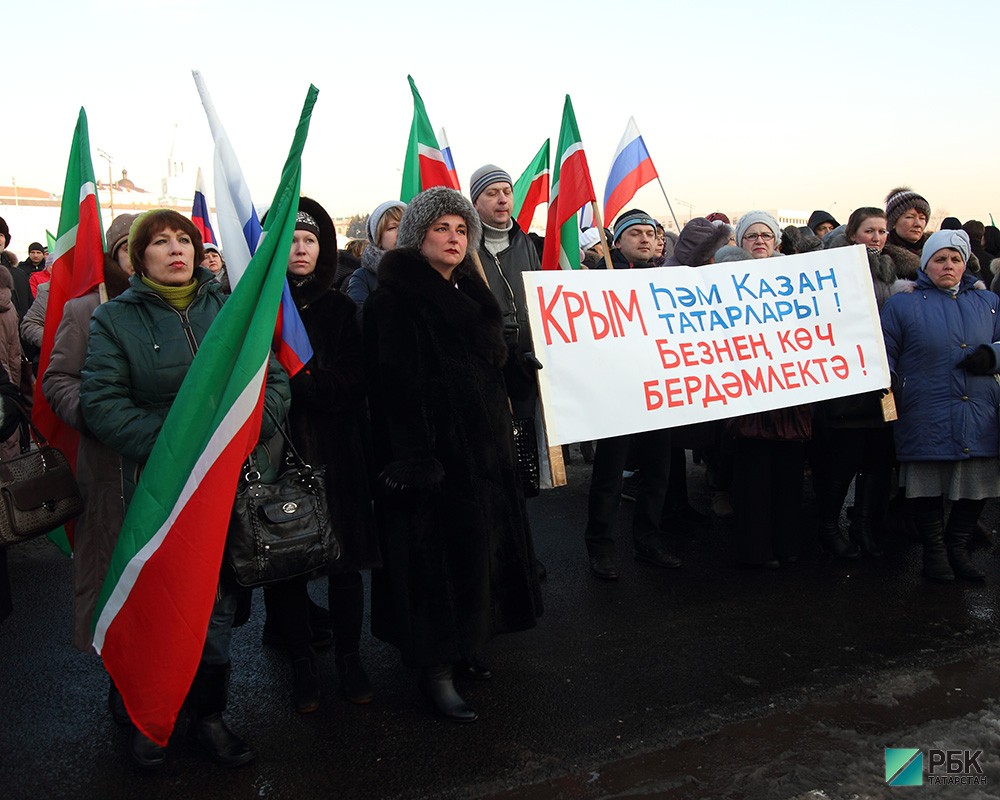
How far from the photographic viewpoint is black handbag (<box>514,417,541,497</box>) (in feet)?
13.6

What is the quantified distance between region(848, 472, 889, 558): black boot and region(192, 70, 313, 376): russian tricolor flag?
11.9 ft

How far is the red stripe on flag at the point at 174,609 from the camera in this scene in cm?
294

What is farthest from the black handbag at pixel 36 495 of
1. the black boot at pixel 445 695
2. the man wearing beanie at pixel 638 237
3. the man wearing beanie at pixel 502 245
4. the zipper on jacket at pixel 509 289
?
the man wearing beanie at pixel 638 237

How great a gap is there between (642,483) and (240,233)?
2.86m

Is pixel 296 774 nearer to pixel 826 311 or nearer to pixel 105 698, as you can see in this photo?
pixel 105 698

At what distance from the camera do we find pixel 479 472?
355 cm

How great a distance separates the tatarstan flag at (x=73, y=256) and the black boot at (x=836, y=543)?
413 cm

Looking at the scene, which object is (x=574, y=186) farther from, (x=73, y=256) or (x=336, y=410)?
(x=73, y=256)

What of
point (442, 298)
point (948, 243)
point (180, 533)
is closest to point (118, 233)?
point (442, 298)

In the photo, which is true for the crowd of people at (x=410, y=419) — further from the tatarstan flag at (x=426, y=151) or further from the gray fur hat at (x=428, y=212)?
the tatarstan flag at (x=426, y=151)

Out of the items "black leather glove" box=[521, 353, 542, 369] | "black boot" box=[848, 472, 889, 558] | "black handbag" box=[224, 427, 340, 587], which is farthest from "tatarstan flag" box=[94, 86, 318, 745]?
"black boot" box=[848, 472, 889, 558]

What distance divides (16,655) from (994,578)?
507 cm

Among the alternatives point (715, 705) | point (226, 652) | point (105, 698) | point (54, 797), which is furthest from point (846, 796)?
point (105, 698)

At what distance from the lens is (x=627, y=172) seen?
5.61m
